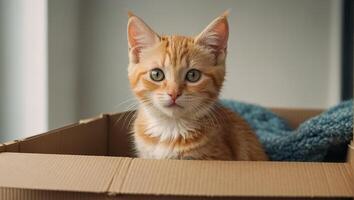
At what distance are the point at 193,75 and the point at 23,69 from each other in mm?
803

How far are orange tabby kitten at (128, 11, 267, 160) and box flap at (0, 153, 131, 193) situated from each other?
250 mm

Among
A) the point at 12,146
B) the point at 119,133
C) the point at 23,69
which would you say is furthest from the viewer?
the point at 23,69

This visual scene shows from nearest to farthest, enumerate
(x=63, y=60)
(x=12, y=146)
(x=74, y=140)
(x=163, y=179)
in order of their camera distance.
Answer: (x=163, y=179)
(x=12, y=146)
(x=74, y=140)
(x=63, y=60)

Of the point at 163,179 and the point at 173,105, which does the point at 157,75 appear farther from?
the point at 163,179

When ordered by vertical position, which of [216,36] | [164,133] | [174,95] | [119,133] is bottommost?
[119,133]

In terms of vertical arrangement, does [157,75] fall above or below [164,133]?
above

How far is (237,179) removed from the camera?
2.14 ft

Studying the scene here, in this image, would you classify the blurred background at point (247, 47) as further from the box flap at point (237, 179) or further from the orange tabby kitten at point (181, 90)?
the box flap at point (237, 179)

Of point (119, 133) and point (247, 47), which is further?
point (247, 47)

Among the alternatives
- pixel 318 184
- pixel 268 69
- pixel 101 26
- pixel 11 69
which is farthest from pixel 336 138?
pixel 101 26

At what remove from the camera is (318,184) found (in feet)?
2.11

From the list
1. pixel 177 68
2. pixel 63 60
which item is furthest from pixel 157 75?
pixel 63 60

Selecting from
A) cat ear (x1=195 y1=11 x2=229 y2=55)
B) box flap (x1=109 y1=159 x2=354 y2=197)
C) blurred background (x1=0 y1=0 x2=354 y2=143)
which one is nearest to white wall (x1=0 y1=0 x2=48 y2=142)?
blurred background (x1=0 y1=0 x2=354 y2=143)

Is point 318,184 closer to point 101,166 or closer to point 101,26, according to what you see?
point 101,166
